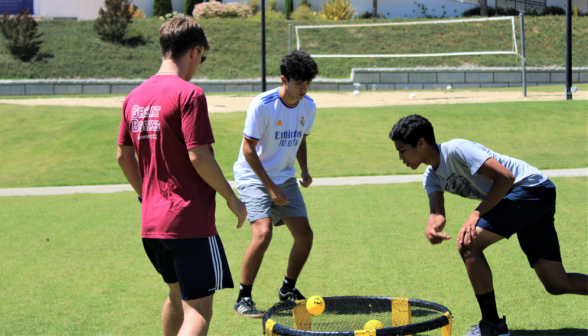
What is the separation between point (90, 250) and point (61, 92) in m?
24.5

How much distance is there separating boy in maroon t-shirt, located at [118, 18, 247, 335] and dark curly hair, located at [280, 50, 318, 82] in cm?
145

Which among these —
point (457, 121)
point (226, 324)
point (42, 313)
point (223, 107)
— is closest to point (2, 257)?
point (42, 313)

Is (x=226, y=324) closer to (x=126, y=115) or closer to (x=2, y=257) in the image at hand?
(x=126, y=115)

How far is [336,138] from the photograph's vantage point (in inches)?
558

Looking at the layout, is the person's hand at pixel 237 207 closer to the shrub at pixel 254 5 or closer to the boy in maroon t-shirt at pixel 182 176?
the boy in maroon t-shirt at pixel 182 176

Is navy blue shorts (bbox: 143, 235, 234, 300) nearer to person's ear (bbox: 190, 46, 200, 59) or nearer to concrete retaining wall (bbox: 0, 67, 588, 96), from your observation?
person's ear (bbox: 190, 46, 200, 59)

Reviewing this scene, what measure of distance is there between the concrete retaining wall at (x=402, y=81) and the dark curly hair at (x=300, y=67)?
2418 centimetres

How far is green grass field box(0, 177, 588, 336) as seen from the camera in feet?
13.2

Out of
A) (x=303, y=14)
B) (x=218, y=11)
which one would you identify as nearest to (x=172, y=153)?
(x=218, y=11)

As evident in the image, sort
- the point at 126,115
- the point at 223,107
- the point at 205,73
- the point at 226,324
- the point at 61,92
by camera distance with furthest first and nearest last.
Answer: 1. the point at 205,73
2. the point at 61,92
3. the point at 223,107
4. the point at 226,324
5. the point at 126,115

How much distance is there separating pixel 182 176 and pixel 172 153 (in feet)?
0.41

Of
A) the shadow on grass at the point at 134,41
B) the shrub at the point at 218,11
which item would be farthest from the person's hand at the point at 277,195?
the shrub at the point at 218,11

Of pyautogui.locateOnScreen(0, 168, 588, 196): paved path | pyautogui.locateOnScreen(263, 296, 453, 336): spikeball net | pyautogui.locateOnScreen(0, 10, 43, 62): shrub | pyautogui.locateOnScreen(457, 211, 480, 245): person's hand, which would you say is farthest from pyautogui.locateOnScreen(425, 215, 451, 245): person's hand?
pyautogui.locateOnScreen(0, 10, 43, 62): shrub

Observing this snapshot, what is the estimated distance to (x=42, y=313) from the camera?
422 cm
